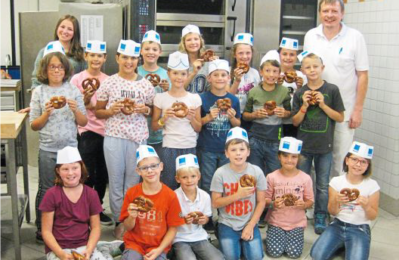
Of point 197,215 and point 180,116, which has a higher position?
point 180,116

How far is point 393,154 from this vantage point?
543cm

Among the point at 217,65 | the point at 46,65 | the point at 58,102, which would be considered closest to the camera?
the point at 58,102

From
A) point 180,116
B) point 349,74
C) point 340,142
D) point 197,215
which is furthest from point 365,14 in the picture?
point 197,215

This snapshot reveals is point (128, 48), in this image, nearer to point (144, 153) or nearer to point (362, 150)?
point (144, 153)

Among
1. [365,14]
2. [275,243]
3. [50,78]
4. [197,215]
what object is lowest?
[275,243]

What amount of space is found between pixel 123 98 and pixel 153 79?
0.42 meters

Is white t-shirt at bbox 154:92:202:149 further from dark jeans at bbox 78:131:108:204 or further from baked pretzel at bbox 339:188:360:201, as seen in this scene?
baked pretzel at bbox 339:188:360:201

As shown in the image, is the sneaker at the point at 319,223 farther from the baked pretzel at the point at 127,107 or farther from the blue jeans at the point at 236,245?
the baked pretzel at the point at 127,107

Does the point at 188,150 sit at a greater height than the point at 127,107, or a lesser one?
lesser

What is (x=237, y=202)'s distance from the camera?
415cm

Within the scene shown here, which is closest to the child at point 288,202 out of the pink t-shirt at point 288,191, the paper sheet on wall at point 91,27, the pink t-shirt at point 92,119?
the pink t-shirt at point 288,191

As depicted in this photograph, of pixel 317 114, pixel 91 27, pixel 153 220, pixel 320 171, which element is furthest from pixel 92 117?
pixel 320 171

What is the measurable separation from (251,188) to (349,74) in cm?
159

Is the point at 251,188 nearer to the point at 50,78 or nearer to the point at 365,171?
the point at 365,171
